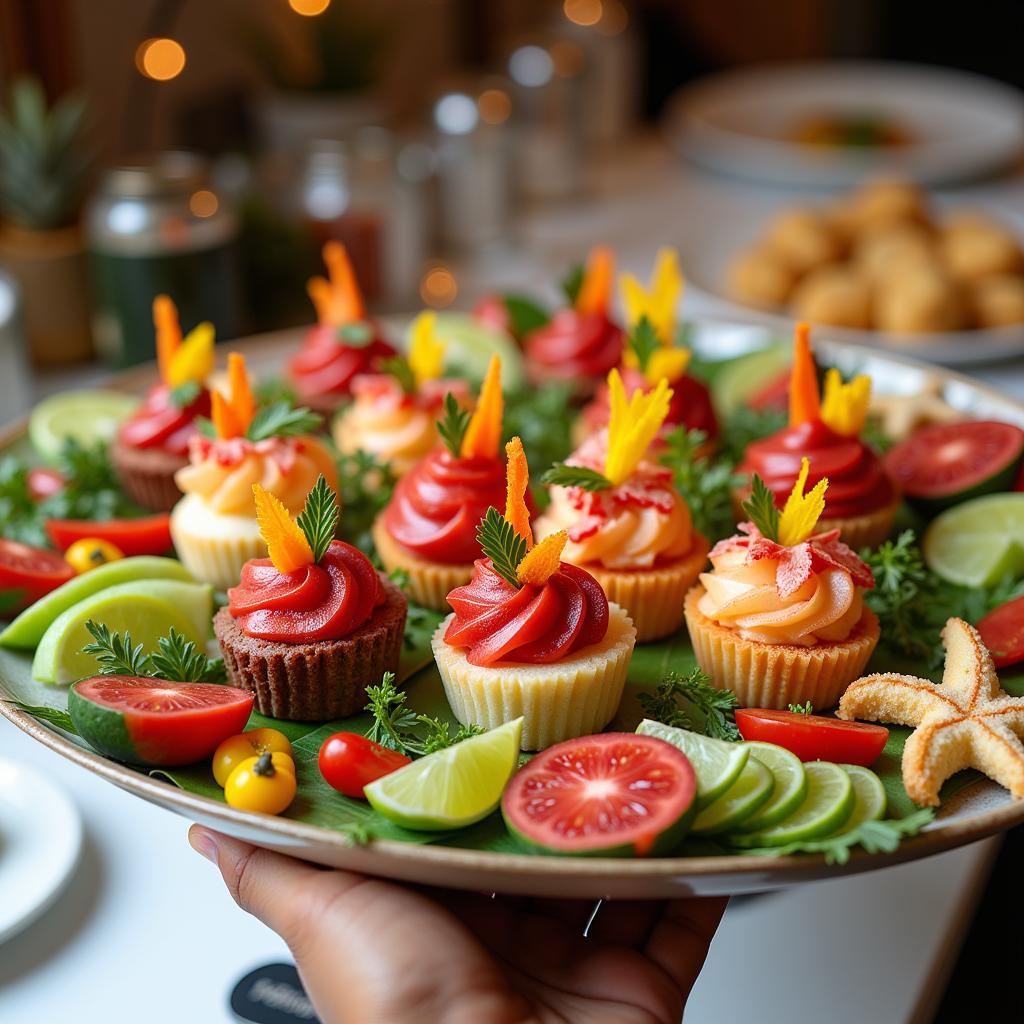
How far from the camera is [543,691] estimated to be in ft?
7.02

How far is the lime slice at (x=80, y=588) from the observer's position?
238cm

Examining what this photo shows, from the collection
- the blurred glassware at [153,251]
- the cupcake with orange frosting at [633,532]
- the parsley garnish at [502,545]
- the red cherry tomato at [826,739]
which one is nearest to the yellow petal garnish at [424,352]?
the cupcake with orange frosting at [633,532]

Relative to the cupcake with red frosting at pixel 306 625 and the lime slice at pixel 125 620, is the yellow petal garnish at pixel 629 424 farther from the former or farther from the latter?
the lime slice at pixel 125 620

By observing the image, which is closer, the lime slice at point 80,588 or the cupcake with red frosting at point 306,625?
the cupcake with red frosting at point 306,625

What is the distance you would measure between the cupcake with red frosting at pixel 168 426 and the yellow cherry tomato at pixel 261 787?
3.90ft

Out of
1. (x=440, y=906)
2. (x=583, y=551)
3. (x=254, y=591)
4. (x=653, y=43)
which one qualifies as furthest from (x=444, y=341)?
(x=653, y=43)

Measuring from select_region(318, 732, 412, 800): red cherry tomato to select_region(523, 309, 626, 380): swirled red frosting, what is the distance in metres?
1.71

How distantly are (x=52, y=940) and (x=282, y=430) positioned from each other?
41.3 inches

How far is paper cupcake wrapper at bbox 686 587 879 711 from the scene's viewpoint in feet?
7.41

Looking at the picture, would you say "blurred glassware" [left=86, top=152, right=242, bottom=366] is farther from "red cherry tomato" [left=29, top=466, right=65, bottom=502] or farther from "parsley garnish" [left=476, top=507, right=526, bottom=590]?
"parsley garnish" [left=476, top=507, right=526, bottom=590]

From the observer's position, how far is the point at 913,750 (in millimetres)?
1961

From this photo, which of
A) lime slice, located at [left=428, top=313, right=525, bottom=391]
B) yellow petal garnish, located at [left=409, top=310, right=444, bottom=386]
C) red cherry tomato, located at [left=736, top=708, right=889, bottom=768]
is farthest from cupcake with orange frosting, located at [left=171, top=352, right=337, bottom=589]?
red cherry tomato, located at [left=736, top=708, right=889, bottom=768]

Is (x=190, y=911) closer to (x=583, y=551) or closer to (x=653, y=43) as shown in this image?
(x=583, y=551)

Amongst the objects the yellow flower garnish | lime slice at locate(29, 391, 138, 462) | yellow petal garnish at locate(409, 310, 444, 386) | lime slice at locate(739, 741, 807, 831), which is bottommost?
lime slice at locate(29, 391, 138, 462)
